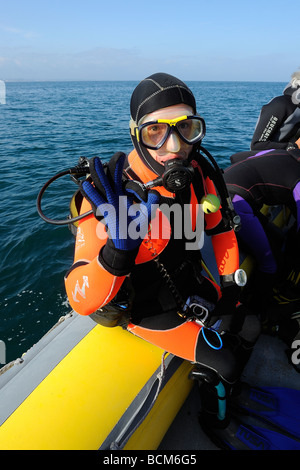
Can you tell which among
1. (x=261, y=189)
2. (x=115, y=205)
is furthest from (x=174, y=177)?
(x=261, y=189)

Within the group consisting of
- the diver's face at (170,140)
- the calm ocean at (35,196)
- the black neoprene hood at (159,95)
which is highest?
the black neoprene hood at (159,95)

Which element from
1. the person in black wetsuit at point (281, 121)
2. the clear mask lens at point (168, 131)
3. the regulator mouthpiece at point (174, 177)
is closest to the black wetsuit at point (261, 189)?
the person in black wetsuit at point (281, 121)

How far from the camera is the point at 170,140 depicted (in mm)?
1477

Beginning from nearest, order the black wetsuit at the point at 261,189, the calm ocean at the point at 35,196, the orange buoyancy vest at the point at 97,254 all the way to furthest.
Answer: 1. the orange buoyancy vest at the point at 97,254
2. the black wetsuit at the point at 261,189
3. the calm ocean at the point at 35,196

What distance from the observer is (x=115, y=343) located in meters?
1.83

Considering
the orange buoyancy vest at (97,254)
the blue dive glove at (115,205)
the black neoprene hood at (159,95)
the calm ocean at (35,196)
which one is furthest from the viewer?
the calm ocean at (35,196)

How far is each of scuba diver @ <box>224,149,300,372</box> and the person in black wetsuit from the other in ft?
2.46

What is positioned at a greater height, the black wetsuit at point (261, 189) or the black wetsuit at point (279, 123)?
the black wetsuit at point (279, 123)

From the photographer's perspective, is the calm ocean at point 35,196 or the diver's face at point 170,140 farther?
the calm ocean at point 35,196

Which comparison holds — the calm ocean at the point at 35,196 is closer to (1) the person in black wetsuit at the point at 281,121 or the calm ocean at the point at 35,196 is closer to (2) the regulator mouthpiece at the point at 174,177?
(2) the regulator mouthpiece at the point at 174,177

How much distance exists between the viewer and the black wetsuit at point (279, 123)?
10.5 feet

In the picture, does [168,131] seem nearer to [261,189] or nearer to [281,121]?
[261,189]

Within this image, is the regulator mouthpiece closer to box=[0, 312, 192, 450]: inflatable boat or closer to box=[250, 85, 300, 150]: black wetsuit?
box=[0, 312, 192, 450]: inflatable boat

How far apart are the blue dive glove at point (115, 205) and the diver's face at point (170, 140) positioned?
1.24 feet
